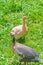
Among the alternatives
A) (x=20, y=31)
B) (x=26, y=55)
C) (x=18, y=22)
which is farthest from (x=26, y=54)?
(x=18, y=22)

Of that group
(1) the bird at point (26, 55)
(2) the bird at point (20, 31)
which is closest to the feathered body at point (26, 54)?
(1) the bird at point (26, 55)

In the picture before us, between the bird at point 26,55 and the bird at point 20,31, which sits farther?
the bird at point 20,31

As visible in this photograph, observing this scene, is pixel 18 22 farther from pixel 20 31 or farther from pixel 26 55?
pixel 26 55

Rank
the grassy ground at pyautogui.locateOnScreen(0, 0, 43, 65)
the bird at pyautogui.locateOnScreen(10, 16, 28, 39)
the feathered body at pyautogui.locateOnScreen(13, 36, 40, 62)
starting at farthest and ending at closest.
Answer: the bird at pyautogui.locateOnScreen(10, 16, 28, 39) < the grassy ground at pyautogui.locateOnScreen(0, 0, 43, 65) < the feathered body at pyautogui.locateOnScreen(13, 36, 40, 62)

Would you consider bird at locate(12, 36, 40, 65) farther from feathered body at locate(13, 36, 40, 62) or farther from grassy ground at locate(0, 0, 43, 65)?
grassy ground at locate(0, 0, 43, 65)

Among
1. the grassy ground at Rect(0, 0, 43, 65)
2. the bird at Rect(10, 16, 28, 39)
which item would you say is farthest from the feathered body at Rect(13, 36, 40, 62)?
the bird at Rect(10, 16, 28, 39)

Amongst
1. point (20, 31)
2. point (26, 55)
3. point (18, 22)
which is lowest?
point (26, 55)

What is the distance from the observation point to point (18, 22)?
9180 mm

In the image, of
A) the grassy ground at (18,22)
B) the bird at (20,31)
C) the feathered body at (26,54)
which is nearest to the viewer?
the feathered body at (26,54)

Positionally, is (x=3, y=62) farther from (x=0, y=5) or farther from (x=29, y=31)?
(x=0, y=5)

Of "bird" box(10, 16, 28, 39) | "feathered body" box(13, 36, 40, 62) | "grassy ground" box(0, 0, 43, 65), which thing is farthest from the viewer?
"bird" box(10, 16, 28, 39)

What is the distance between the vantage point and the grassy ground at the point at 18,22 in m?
7.87

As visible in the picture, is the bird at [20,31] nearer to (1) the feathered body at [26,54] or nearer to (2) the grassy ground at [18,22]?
(2) the grassy ground at [18,22]

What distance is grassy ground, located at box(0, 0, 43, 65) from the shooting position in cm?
787
